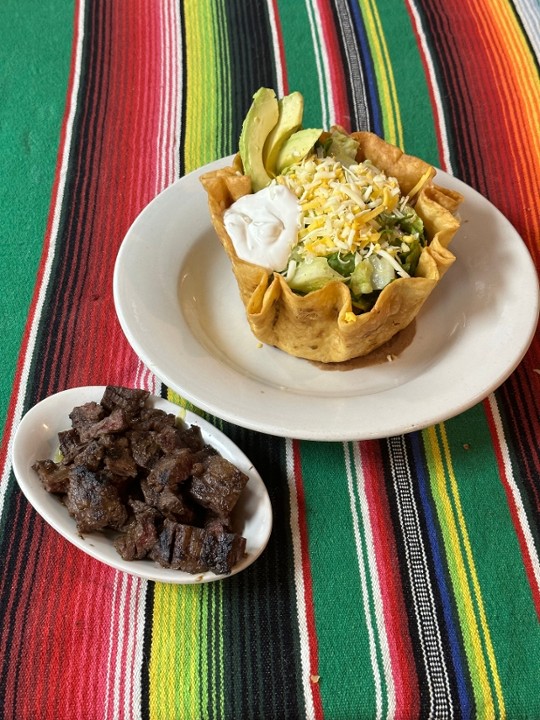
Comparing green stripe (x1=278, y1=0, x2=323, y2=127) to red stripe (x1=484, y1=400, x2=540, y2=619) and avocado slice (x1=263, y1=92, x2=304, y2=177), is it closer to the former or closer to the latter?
avocado slice (x1=263, y1=92, x2=304, y2=177)

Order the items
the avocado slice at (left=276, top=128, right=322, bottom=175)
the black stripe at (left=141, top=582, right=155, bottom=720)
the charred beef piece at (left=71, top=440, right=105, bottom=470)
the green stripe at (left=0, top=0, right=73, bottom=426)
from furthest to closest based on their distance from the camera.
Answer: the green stripe at (left=0, top=0, right=73, bottom=426)
the avocado slice at (left=276, top=128, right=322, bottom=175)
the charred beef piece at (left=71, top=440, right=105, bottom=470)
the black stripe at (left=141, top=582, right=155, bottom=720)

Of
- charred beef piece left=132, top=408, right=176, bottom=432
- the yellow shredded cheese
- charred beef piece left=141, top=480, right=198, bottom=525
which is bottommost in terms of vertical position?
charred beef piece left=141, top=480, right=198, bottom=525

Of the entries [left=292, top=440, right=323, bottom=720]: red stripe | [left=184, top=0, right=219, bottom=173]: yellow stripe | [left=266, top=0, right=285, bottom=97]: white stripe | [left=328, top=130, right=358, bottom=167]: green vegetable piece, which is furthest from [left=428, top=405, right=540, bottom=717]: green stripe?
[left=266, top=0, right=285, bottom=97]: white stripe

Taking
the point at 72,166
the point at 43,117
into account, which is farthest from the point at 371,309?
the point at 43,117

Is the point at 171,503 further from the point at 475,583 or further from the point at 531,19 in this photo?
the point at 531,19

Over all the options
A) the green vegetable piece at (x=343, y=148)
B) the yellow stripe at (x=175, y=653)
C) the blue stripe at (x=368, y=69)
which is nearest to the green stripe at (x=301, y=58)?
the blue stripe at (x=368, y=69)

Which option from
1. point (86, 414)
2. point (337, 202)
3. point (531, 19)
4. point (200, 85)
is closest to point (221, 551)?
point (86, 414)
